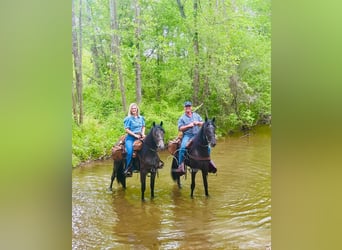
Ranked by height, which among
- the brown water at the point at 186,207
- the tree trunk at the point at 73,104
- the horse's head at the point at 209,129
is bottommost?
the brown water at the point at 186,207

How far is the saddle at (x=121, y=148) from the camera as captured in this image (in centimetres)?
210

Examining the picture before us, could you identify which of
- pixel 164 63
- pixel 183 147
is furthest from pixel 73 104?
pixel 183 147

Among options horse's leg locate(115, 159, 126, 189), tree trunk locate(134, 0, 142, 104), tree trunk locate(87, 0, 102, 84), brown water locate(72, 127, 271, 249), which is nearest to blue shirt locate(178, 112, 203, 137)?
brown water locate(72, 127, 271, 249)

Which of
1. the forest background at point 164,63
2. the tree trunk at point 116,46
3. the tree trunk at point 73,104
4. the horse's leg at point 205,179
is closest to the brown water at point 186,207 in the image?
the horse's leg at point 205,179

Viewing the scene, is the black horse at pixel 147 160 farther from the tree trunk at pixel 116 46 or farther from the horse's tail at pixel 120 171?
the tree trunk at pixel 116 46

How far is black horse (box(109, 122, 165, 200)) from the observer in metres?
2.09

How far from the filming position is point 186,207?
2082mm

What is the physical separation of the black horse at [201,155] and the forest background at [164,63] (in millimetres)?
67

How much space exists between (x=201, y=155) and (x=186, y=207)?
0.32 meters

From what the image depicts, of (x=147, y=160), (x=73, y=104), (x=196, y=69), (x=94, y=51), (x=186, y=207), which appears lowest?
(x=186, y=207)

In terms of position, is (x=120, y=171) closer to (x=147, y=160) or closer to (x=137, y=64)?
(x=147, y=160)

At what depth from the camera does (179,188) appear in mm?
2102

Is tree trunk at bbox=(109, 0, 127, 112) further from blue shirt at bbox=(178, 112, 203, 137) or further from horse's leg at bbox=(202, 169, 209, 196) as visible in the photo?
horse's leg at bbox=(202, 169, 209, 196)
